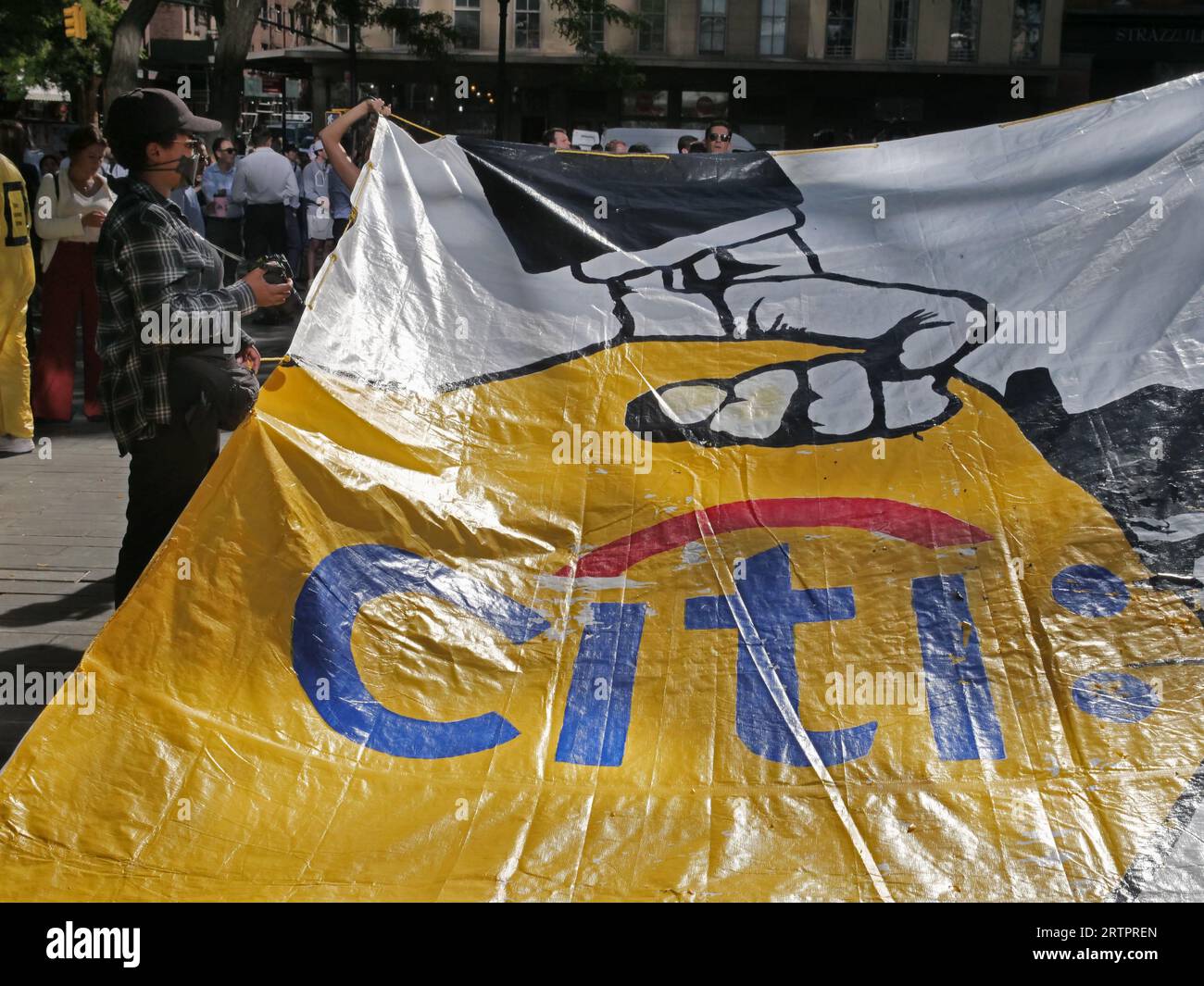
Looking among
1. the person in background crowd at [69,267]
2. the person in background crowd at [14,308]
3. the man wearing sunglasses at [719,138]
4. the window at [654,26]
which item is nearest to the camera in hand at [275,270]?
the person in background crowd at [14,308]

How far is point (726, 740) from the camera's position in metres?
3.53

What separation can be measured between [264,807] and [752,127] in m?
38.9

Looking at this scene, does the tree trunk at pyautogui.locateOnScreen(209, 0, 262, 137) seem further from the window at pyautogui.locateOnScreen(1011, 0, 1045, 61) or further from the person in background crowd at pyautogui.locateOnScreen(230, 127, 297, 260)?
the window at pyautogui.locateOnScreen(1011, 0, 1045, 61)

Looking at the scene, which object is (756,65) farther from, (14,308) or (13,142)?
(14,308)

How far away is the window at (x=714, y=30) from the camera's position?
38625 mm

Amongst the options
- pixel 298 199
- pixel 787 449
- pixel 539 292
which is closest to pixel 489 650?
pixel 787 449

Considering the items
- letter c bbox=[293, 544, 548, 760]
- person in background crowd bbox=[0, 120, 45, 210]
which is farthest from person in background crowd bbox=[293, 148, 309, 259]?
letter c bbox=[293, 544, 548, 760]

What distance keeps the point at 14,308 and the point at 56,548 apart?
94.8 inches

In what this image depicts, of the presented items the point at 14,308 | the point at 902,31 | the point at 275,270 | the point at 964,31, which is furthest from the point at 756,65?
the point at 275,270

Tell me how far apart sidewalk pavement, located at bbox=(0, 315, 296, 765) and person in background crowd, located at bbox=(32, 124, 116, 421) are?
0.96 ft

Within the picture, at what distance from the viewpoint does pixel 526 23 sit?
37969 millimetres

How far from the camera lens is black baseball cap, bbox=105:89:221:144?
14.0 ft

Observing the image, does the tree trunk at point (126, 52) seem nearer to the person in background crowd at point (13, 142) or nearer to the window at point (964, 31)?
the person in background crowd at point (13, 142)

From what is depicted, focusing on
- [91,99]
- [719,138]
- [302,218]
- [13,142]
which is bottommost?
[302,218]
